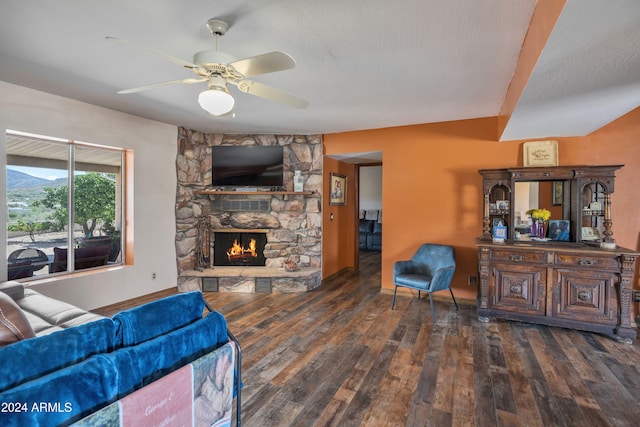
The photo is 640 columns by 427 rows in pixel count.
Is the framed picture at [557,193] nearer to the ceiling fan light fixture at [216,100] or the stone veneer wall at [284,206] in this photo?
the stone veneer wall at [284,206]

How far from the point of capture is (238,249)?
201 inches

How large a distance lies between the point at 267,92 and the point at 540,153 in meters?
3.30

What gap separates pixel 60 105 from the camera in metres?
3.40

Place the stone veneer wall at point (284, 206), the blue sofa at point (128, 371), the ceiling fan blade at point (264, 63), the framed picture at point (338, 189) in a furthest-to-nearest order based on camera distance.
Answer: the framed picture at point (338, 189)
the stone veneer wall at point (284, 206)
the ceiling fan blade at point (264, 63)
the blue sofa at point (128, 371)

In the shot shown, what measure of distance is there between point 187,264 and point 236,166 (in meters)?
1.72

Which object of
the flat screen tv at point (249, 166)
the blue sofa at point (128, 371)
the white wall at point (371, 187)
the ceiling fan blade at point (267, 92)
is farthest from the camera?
the white wall at point (371, 187)

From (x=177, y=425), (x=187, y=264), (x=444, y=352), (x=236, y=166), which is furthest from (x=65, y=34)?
(x=444, y=352)

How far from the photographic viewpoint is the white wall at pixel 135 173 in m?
3.16

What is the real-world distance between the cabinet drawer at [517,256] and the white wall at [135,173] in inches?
172

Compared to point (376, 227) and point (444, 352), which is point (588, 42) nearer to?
Answer: point (444, 352)

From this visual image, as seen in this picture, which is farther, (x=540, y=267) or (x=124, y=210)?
(x=124, y=210)

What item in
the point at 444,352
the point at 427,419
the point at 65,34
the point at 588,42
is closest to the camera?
the point at 588,42

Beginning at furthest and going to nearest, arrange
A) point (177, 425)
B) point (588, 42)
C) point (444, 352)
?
point (444, 352)
point (588, 42)
point (177, 425)

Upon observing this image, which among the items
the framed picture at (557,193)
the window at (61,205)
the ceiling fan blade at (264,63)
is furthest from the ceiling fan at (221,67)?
the framed picture at (557,193)
